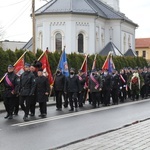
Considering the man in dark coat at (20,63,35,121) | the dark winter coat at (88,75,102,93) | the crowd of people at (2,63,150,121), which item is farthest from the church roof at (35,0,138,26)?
the man in dark coat at (20,63,35,121)

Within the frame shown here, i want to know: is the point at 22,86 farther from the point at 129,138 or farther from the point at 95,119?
the point at 129,138

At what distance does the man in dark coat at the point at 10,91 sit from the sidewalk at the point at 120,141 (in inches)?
180

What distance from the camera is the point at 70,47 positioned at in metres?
49.7

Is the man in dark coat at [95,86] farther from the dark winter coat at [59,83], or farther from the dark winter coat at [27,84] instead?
the dark winter coat at [27,84]

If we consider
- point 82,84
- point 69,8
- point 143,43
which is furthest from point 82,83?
point 143,43

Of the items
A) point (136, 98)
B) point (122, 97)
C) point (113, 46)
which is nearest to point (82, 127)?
point (122, 97)

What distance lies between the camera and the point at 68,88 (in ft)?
55.9

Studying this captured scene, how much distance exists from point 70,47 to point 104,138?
40.7 m

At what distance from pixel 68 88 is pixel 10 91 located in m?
3.82

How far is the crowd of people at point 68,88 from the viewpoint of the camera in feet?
45.1

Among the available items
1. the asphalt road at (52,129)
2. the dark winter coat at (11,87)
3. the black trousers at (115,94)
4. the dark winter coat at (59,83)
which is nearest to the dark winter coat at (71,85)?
the dark winter coat at (59,83)

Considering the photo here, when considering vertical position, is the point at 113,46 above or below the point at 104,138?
above

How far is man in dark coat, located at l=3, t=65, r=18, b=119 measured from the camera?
13.7 m

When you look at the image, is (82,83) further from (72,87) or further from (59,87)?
(59,87)
